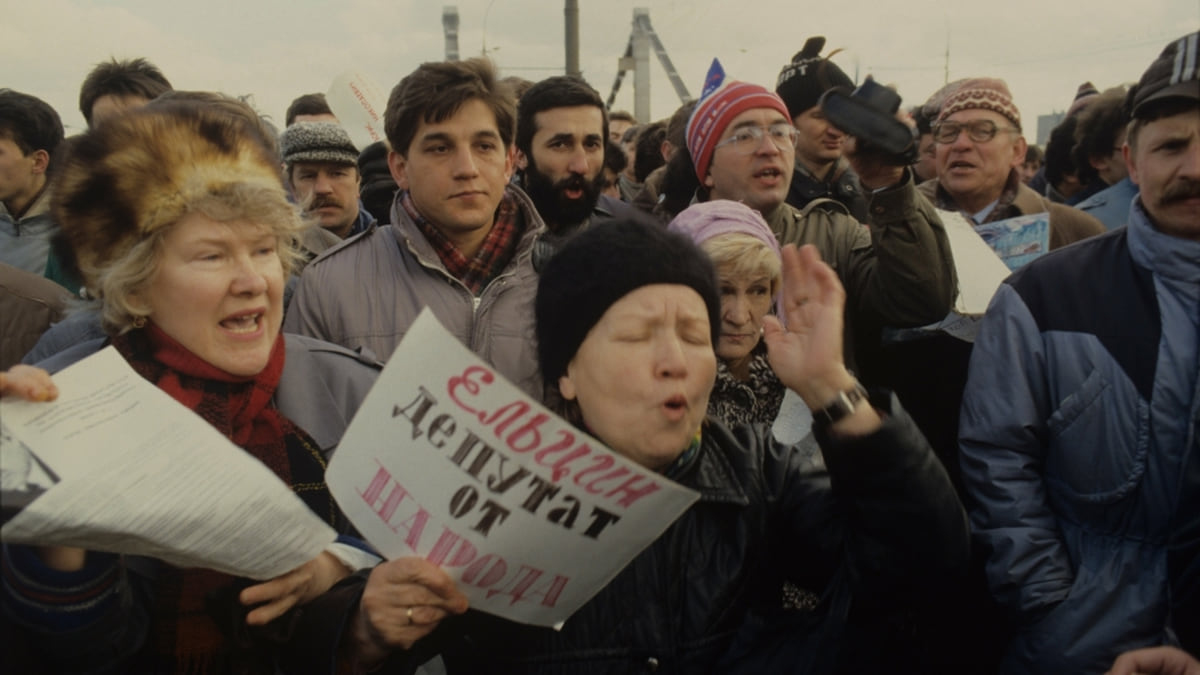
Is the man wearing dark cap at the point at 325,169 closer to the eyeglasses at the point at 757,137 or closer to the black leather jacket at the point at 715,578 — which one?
the eyeglasses at the point at 757,137

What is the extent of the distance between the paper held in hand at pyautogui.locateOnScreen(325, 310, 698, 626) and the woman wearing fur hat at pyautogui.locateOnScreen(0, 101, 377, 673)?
332 mm

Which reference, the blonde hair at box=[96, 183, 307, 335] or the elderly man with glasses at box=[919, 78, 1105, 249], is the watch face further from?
the elderly man with glasses at box=[919, 78, 1105, 249]

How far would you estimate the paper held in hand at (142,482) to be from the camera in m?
1.30

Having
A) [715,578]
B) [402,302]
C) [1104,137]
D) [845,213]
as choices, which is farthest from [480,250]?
[1104,137]

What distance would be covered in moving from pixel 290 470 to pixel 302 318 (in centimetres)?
100

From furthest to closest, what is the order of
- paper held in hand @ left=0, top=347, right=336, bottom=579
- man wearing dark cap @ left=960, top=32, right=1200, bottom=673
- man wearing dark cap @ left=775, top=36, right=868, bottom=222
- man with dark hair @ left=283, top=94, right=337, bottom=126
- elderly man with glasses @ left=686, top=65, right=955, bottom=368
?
man with dark hair @ left=283, top=94, right=337, bottom=126, man wearing dark cap @ left=775, top=36, right=868, bottom=222, elderly man with glasses @ left=686, top=65, right=955, bottom=368, man wearing dark cap @ left=960, top=32, right=1200, bottom=673, paper held in hand @ left=0, top=347, right=336, bottom=579

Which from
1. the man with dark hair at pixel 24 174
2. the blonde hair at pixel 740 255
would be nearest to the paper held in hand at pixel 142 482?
the blonde hair at pixel 740 255

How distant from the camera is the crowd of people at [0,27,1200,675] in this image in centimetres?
158

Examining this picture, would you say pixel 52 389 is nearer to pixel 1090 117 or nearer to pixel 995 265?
pixel 995 265

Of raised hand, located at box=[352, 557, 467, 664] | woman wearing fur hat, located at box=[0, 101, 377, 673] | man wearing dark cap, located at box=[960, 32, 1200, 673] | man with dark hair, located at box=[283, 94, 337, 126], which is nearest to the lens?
raised hand, located at box=[352, 557, 467, 664]

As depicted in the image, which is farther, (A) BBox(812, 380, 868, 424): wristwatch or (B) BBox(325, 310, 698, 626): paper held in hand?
(A) BBox(812, 380, 868, 424): wristwatch

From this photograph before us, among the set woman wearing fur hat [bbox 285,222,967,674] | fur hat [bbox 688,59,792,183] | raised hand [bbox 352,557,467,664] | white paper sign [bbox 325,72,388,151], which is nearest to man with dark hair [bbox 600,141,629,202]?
white paper sign [bbox 325,72,388,151]

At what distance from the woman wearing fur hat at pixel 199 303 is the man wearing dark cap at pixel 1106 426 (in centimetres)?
160

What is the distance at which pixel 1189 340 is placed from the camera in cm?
204
